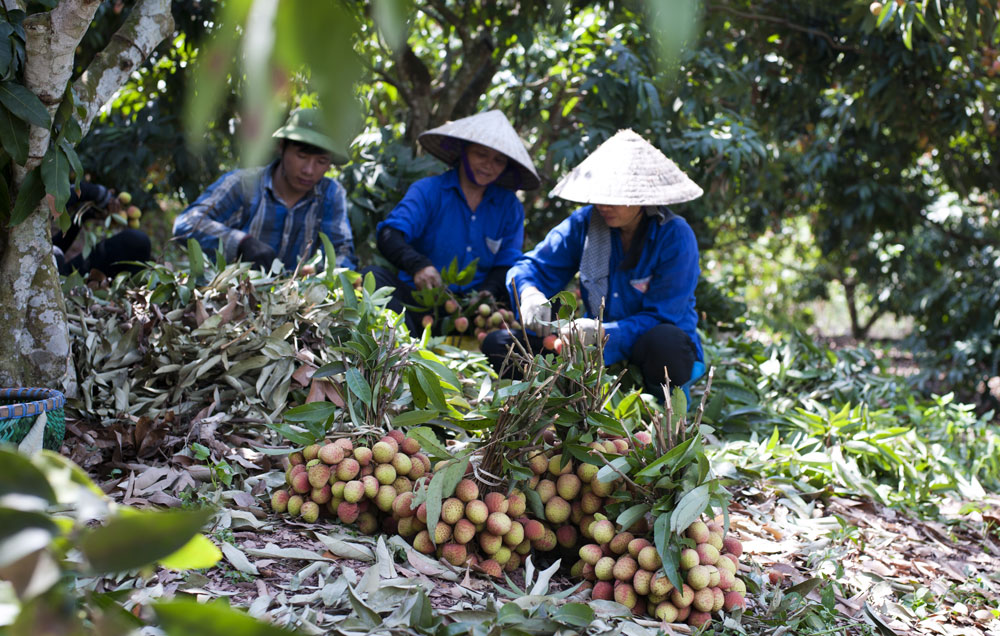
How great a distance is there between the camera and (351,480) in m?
1.50

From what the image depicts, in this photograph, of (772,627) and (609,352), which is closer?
(772,627)

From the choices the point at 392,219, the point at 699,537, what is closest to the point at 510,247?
the point at 392,219

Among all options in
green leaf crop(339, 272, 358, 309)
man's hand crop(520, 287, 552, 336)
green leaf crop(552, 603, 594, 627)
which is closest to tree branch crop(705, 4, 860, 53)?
man's hand crop(520, 287, 552, 336)

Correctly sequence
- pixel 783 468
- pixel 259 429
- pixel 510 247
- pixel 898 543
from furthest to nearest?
pixel 510 247 → pixel 783 468 → pixel 898 543 → pixel 259 429

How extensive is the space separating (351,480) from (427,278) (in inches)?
62.5

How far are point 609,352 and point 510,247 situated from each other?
1.07 meters

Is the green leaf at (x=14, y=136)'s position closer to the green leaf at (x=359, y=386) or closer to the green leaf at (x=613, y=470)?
the green leaf at (x=359, y=386)

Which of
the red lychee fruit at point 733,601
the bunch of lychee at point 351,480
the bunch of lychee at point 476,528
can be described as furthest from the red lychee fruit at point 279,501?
the red lychee fruit at point 733,601

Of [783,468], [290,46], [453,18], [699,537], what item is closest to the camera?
[290,46]

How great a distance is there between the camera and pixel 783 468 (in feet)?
7.62

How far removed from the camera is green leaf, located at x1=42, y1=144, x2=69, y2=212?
1.56m

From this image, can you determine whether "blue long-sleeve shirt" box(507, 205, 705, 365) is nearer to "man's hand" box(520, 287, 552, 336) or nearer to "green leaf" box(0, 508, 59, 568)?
"man's hand" box(520, 287, 552, 336)

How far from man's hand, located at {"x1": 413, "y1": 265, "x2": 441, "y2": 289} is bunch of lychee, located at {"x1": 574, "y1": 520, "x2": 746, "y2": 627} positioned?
5.66 feet

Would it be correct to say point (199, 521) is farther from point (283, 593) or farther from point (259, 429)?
point (259, 429)
